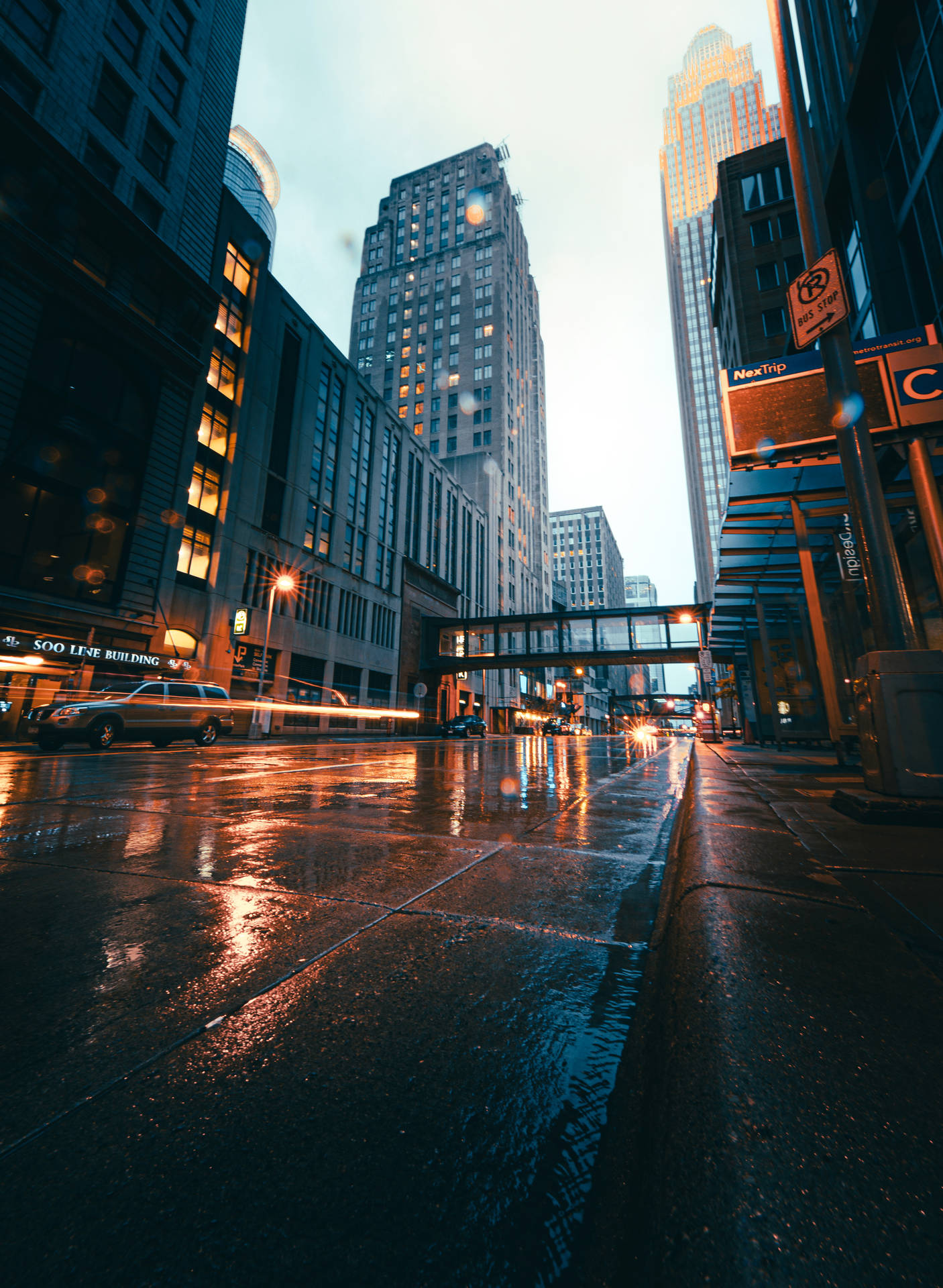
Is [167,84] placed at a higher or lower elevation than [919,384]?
higher

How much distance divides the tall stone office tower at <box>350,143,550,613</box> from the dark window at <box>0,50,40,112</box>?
168 ft

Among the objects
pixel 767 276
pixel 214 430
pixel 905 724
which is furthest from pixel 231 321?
pixel 905 724

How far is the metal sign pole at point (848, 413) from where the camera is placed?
15.1ft

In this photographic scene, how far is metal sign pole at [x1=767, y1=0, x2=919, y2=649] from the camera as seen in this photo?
181 inches

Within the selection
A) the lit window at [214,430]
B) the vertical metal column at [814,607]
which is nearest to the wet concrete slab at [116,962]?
the vertical metal column at [814,607]

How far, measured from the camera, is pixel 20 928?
78.5 inches

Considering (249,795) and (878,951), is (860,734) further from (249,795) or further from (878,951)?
(249,795)

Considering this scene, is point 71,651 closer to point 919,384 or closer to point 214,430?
point 214,430

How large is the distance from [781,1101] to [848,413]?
5.65 meters

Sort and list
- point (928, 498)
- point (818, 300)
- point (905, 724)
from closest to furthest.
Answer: point (905, 724) → point (818, 300) → point (928, 498)

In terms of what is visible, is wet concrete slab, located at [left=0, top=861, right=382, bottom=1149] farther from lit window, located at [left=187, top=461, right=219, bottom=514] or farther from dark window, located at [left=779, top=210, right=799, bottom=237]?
dark window, located at [left=779, top=210, right=799, bottom=237]

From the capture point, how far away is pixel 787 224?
28219 mm

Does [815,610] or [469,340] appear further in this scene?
[469,340]

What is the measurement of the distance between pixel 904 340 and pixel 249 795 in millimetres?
11322
